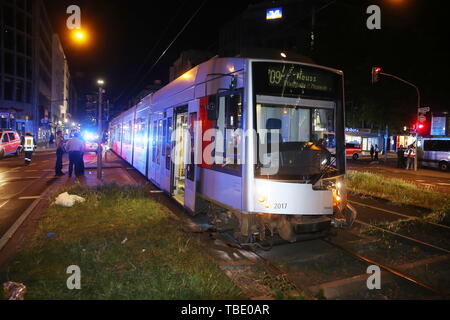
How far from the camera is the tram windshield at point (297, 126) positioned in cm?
593

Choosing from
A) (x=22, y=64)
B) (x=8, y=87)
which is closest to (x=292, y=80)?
(x=8, y=87)

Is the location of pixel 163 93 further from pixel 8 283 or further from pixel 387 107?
pixel 387 107

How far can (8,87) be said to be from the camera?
48750 mm

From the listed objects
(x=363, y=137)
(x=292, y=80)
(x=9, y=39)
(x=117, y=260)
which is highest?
(x=9, y=39)

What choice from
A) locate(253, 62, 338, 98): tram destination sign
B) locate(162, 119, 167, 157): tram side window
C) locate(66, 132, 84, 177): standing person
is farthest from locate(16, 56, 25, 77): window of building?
locate(253, 62, 338, 98): tram destination sign

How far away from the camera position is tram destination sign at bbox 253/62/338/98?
19.5 ft

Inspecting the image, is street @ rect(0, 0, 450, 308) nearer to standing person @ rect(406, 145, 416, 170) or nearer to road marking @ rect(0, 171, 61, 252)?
road marking @ rect(0, 171, 61, 252)

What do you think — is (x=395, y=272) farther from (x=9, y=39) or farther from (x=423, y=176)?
(x=9, y=39)

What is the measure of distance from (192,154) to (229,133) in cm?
182

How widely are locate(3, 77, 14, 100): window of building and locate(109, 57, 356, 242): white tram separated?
51.1 m
